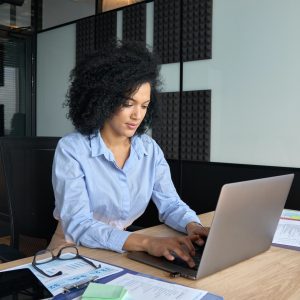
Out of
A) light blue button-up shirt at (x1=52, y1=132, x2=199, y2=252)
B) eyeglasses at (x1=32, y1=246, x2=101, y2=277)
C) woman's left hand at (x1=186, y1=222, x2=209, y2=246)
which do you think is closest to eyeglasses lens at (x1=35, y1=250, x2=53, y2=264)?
eyeglasses at (x1=32, y1=246, x2=101, y2=277)

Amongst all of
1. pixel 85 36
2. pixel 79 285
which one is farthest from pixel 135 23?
pixel 79 285

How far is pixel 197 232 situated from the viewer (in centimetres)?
127

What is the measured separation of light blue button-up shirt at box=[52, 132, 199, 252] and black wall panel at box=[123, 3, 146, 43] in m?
2.11

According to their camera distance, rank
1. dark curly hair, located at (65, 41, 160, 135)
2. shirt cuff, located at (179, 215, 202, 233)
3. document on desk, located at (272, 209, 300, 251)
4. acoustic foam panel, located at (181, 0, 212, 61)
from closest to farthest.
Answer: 1. document on desk, located at (272, 209, 300, 251)
2. shirt cuff, located at (179, 215, 202, 233)
3. dark curly hair, located at (65, 41, 160, 135)
4. acoustic foam panel, located at (181, 0, 212, 61)

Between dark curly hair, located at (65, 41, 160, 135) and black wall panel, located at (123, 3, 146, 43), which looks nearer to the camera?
dark curly hair, located at (65, 41, 160, 135)

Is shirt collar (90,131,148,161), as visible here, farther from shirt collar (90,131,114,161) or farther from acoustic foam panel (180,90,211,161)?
acoustic foam panel (180,90,211,161)

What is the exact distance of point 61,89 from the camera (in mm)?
4441

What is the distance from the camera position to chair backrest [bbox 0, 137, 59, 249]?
1.70 metres

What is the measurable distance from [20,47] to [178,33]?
2123 millimetres

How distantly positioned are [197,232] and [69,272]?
458 millimetres

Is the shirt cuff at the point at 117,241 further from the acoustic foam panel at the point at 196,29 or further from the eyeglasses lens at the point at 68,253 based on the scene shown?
the acoustic foam panel at the point at 196,29

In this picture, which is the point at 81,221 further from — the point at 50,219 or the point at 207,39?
the point at 207,39

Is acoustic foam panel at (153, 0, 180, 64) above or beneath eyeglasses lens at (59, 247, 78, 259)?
above

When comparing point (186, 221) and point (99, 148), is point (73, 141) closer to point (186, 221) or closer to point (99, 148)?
point (99, 148)
